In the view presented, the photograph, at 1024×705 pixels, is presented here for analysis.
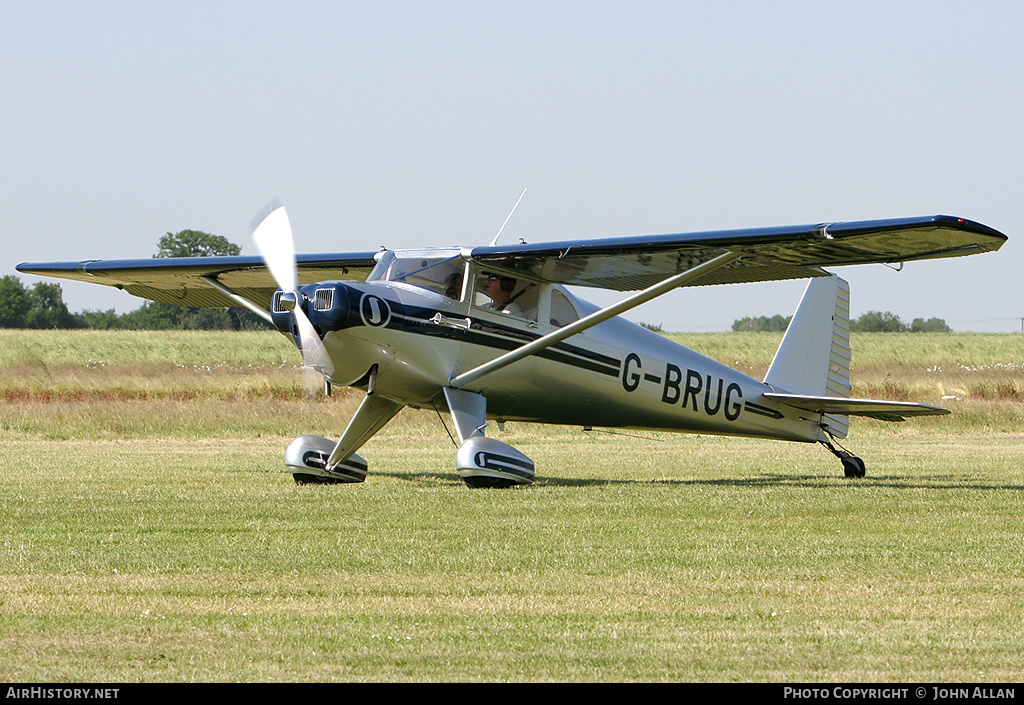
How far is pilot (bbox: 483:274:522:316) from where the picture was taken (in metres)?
12.9

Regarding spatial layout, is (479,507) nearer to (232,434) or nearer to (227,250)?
(232,434)

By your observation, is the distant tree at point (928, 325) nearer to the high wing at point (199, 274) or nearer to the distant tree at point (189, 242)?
the distant tree at point (189, 242)

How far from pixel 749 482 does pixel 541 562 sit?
6.62 metres

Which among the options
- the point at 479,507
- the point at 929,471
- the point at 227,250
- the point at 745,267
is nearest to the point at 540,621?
the point at 479,507

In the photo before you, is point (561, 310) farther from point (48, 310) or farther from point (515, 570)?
point (48, 310)

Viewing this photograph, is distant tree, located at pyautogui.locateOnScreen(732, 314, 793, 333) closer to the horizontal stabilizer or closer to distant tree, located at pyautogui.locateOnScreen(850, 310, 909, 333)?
distant tree, located at pyautogui.locateOnScreen(850, 310, 909, 333)

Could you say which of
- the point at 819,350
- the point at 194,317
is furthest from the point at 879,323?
the point at 819,350

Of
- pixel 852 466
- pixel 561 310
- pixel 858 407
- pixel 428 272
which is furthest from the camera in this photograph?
pixel 852 466

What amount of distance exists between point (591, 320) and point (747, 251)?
1748mm

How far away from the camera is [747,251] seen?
38.7ft

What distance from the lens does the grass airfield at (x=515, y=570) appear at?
4.94 meters

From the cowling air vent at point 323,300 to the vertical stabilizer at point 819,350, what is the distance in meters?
6.36

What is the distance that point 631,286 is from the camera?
14.0 metres

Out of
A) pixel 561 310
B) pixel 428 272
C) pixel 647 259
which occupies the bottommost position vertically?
pixel 561 310
